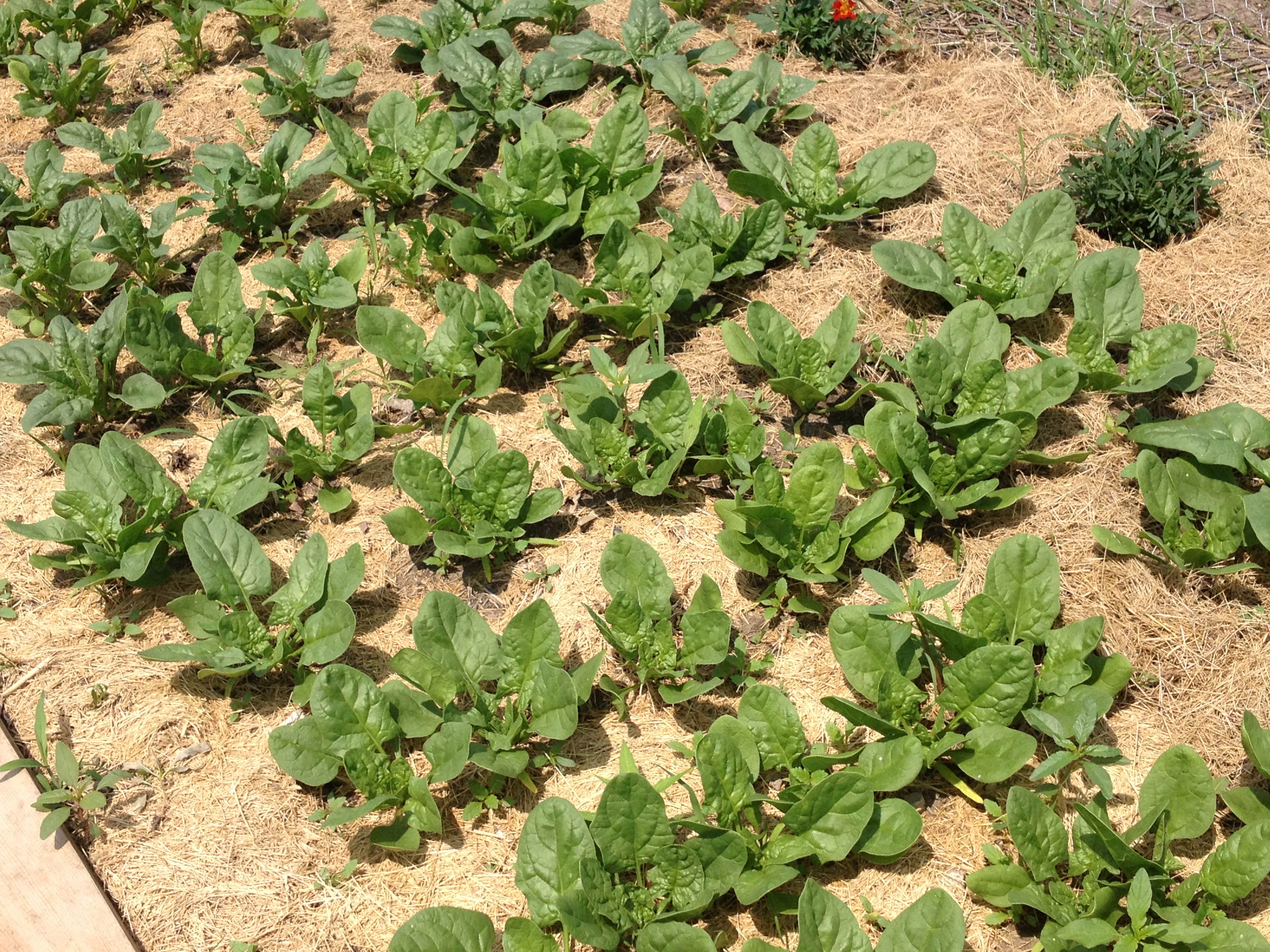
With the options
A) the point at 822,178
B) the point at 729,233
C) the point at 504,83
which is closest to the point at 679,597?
the point at 729,233

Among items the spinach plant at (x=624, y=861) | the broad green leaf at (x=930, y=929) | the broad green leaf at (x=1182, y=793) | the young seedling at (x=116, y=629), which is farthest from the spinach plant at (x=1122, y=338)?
the young seedling at (x=116, y=629)

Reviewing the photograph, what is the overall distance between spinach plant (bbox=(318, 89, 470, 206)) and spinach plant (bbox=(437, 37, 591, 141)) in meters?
0.14

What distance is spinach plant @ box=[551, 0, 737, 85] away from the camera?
490cm

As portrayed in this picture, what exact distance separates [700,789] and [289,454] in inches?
66.6

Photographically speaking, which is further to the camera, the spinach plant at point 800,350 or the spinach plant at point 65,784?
the spinach plant at point 800,350

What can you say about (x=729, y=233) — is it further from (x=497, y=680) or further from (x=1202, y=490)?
(x=497, y=680)

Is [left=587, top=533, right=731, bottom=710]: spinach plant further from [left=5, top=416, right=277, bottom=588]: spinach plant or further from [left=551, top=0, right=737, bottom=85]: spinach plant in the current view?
[left=551, top=0, right=737, bottom=85]: spinach plant

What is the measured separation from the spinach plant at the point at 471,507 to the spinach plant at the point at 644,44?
7.70 feet

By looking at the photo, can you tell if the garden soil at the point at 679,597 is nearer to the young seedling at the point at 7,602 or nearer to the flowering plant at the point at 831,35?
the young seedling at the point at 7,602

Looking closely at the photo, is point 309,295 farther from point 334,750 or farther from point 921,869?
point 921,869

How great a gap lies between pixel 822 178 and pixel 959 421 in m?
1.36

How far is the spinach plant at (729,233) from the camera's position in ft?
13.3

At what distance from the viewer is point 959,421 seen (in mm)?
3426

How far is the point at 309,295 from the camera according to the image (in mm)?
4004
